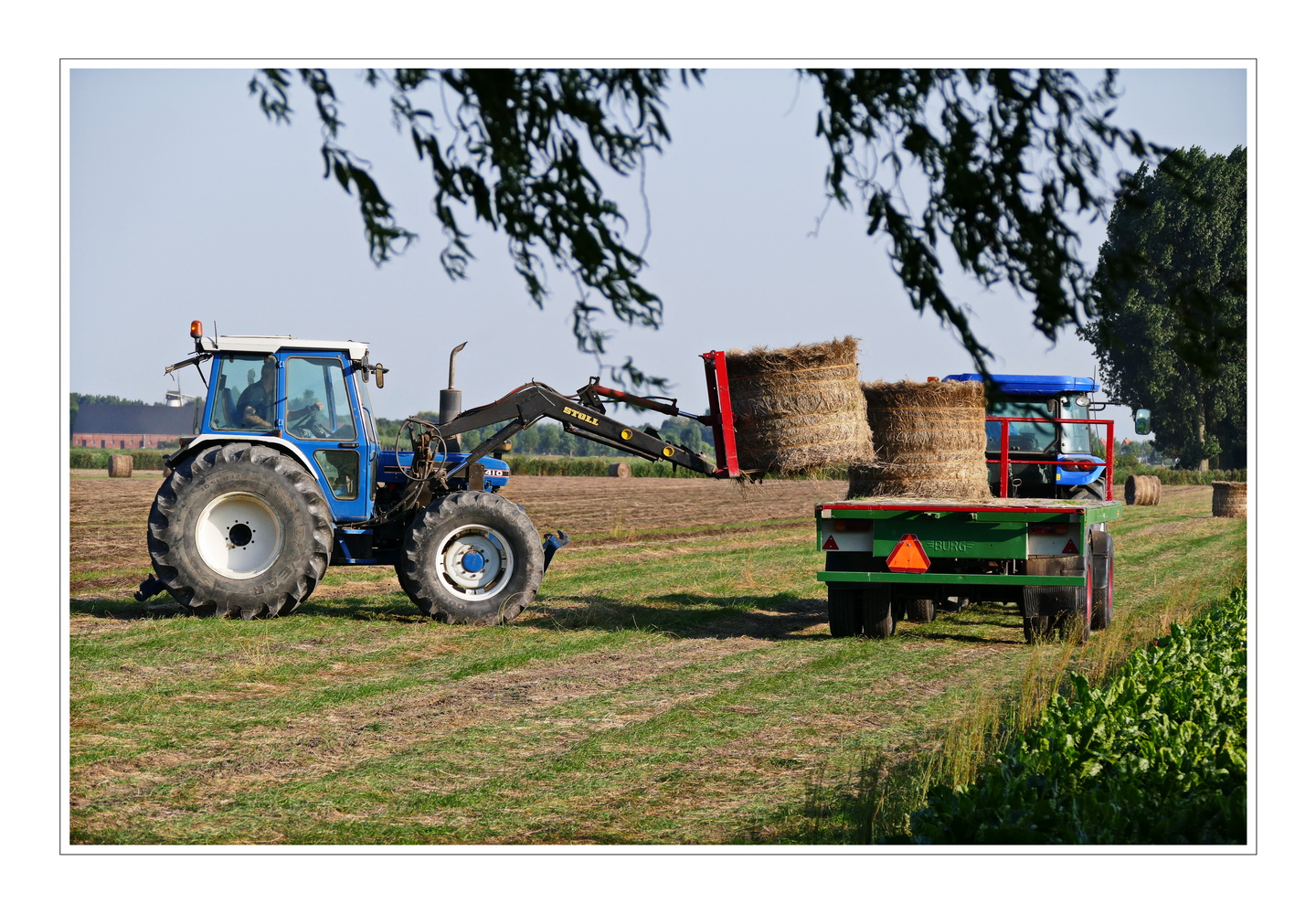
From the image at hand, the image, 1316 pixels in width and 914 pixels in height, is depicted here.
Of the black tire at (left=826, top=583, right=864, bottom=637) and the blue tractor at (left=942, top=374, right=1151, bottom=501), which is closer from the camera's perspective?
the black tire at (left=826, top=583, right=864, bottom=637)

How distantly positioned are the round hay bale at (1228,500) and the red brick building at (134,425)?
2259 cm

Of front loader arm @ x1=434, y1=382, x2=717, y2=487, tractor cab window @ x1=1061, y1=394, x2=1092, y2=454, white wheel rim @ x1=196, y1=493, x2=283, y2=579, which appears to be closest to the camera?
white wheel rim @ x1=196, y1=493, x2=283, y2=579

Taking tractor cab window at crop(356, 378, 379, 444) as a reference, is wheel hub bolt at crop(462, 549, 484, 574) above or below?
below

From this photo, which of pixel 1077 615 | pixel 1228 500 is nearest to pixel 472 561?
pixel 1077 615

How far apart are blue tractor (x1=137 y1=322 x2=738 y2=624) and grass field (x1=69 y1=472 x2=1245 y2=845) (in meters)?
0.44

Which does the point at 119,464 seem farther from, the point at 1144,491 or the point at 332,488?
the point at 332,488

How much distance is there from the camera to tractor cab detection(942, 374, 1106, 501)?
11.6m

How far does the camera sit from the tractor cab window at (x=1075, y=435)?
1362 cm

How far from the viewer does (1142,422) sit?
10.9 m

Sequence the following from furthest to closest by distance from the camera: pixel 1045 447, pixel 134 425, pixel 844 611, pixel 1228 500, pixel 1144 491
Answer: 1. pixel 1144 491
2. pixel 134 425
3. pixel 1228 500
4. pixel 1045 447
5. pixel 844 611

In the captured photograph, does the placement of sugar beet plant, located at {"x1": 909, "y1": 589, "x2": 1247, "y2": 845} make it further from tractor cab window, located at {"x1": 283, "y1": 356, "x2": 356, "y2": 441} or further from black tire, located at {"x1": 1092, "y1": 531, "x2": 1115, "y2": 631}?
tractor cab window, located at {"x1": 283, "y1": 356, "x2": 356, "y2": 441}

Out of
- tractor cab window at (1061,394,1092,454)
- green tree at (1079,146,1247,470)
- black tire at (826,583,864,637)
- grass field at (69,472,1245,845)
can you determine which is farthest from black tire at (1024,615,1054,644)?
green tree at (1079,146,1247,470)

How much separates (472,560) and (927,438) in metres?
4.15

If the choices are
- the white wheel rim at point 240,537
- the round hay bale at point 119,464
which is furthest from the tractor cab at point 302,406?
the round hay bale at point 119,464
